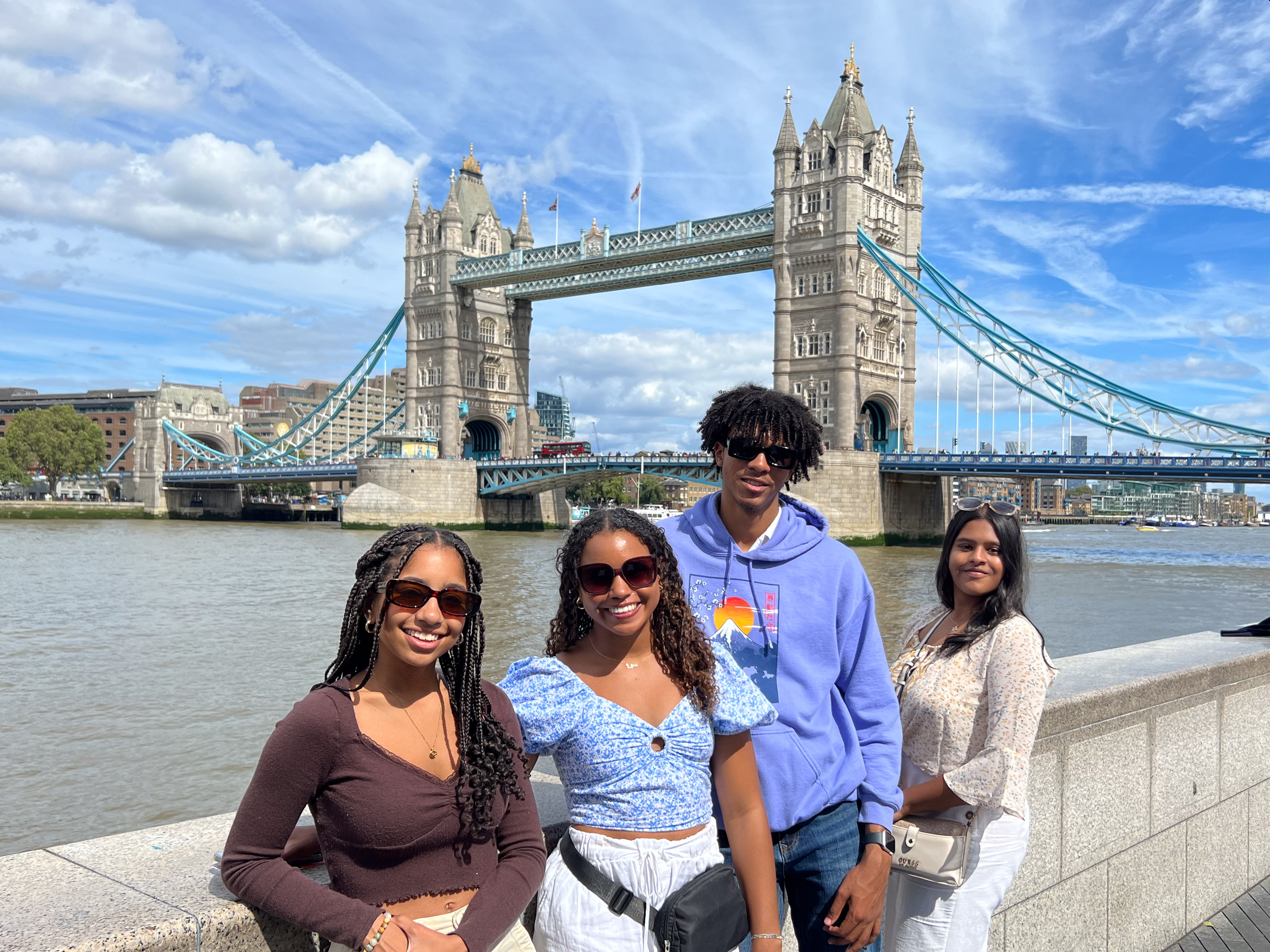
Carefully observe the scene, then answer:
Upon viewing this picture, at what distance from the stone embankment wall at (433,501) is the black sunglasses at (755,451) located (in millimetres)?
41574

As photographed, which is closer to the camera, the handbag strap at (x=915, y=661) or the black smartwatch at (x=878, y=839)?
the black smartwatch at (x=878, y=839)

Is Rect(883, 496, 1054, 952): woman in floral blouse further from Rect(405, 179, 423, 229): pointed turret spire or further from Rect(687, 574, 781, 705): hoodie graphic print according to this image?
Rect(405, 179, 423, 229): pointed turret spire

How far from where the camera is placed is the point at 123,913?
1577mm

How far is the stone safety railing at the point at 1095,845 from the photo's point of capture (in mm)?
1609

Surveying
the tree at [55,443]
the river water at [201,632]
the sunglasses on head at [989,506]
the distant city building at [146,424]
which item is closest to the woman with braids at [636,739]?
the sunglasses on head at [989,506]

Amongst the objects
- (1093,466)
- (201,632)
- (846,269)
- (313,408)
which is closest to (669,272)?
(846,269)

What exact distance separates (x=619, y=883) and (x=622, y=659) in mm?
375

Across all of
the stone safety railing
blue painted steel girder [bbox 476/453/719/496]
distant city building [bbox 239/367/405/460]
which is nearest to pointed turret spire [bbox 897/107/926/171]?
blue painted steel girder [bbox 476/453/719/496]

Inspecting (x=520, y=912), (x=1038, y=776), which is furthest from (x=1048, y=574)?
(x=520, y=912)

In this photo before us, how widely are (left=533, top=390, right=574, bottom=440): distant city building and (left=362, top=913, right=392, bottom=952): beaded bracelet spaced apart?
15028 centimetres

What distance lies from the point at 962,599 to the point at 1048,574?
25.1 m

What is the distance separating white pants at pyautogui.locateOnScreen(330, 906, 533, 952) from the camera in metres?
1.65

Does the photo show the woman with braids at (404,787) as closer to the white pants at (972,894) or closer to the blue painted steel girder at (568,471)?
the white pants at (972,894)

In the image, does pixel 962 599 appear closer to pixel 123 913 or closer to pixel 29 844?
pixel 123 913
